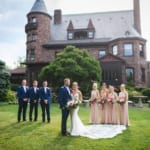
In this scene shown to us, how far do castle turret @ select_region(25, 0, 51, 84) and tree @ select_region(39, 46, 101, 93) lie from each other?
1179cm

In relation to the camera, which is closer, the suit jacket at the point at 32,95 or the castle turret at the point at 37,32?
the suit jacket at the point at 32,95

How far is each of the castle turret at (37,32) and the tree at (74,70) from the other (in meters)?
11.8

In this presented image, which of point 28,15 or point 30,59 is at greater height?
point 28,15

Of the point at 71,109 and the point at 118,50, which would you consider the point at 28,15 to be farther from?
the point at 71,109

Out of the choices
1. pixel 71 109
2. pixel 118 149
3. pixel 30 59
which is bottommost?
pixel 118 149

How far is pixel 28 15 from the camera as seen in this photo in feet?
136

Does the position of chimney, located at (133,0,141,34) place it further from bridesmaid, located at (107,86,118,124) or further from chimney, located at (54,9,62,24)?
bridesmaid, located at (107,86,118,124)

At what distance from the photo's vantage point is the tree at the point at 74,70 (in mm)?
27484

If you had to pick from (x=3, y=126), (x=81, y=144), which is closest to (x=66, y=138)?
(x=81, y=144)

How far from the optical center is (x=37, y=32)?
40.2 meters

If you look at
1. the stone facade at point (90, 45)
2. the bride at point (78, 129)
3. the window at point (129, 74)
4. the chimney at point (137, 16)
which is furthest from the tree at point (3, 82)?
the chimney at point (137, 16)

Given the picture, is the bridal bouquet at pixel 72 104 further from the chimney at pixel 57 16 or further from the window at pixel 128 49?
the chimney at pixel 57 16

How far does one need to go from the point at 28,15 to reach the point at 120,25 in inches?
525

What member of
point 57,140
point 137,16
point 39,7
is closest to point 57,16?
point 39,7
